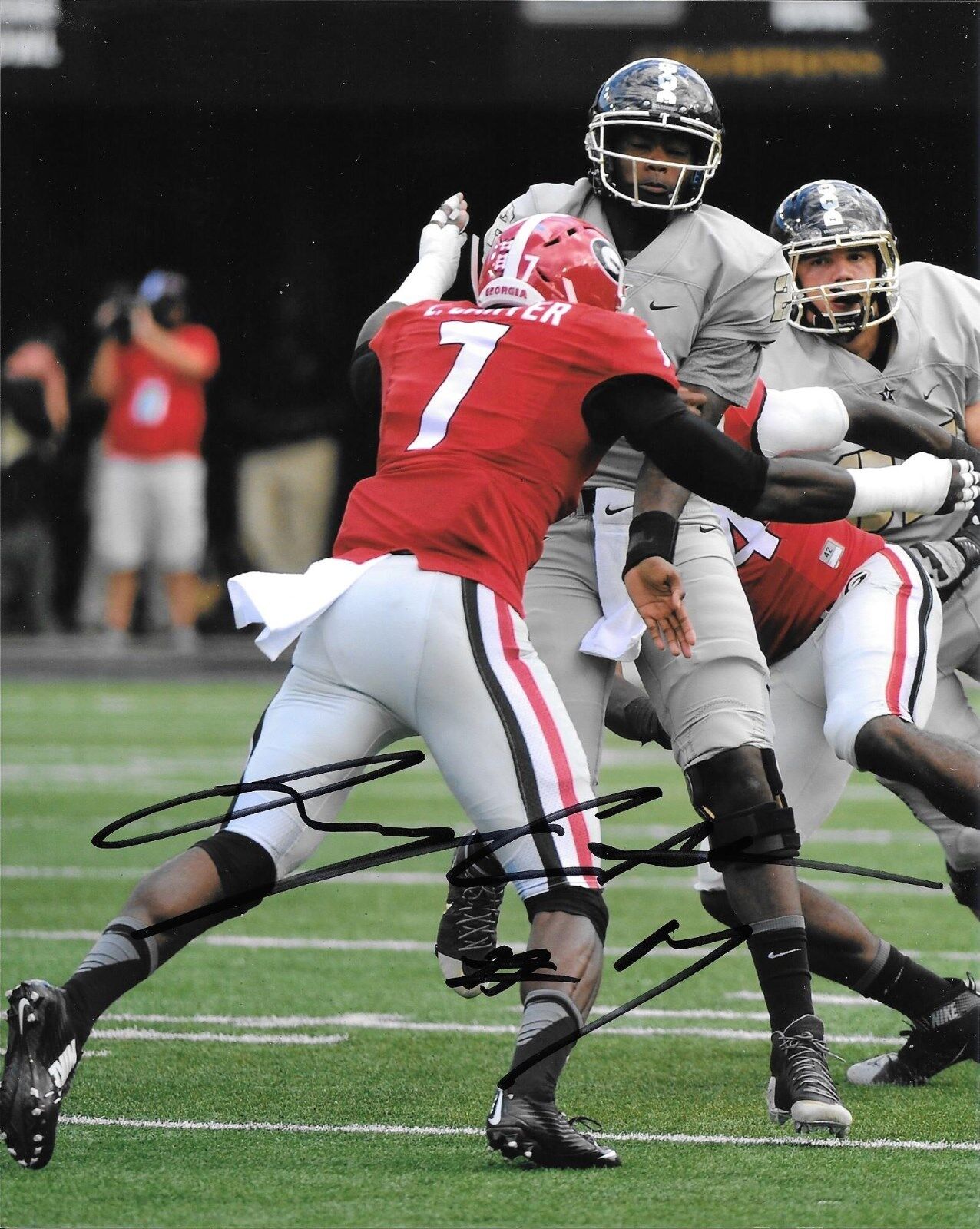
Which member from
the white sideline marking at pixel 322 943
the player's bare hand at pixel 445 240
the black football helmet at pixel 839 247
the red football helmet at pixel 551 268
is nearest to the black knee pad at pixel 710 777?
the red football helmet at pixel 551 268

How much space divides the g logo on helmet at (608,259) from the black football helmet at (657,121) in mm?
409

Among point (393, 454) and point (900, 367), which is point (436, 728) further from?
point (900, 367)

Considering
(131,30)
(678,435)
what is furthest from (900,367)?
(131,30)

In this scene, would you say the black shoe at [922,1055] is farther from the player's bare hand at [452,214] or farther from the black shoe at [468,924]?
the player's bare hand at [452,214]

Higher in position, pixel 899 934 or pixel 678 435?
pixel 678 435

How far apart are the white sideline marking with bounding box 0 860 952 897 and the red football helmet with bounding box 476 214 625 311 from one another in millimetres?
3595

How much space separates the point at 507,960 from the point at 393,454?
82 cm

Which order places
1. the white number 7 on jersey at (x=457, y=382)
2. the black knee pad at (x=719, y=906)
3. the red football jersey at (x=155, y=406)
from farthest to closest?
the red football jersey at (x=155, y=406), the black knee pad at (x=719, y=906), the white number 7 on jersey at (x=457, y=382)

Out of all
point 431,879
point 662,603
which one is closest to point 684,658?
point 662,603

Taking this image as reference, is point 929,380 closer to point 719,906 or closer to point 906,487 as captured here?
point 906,487

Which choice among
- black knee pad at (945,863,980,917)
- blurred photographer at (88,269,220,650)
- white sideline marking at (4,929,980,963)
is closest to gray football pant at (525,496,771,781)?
black knee pad at (945,863,980,917)

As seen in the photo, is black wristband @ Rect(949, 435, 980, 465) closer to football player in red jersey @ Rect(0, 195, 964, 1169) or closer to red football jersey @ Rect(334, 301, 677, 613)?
football player in red jersey @ Rect(0, 195, 964, 1169)

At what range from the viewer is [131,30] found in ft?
21.0

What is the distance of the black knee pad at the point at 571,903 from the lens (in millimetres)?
3219
